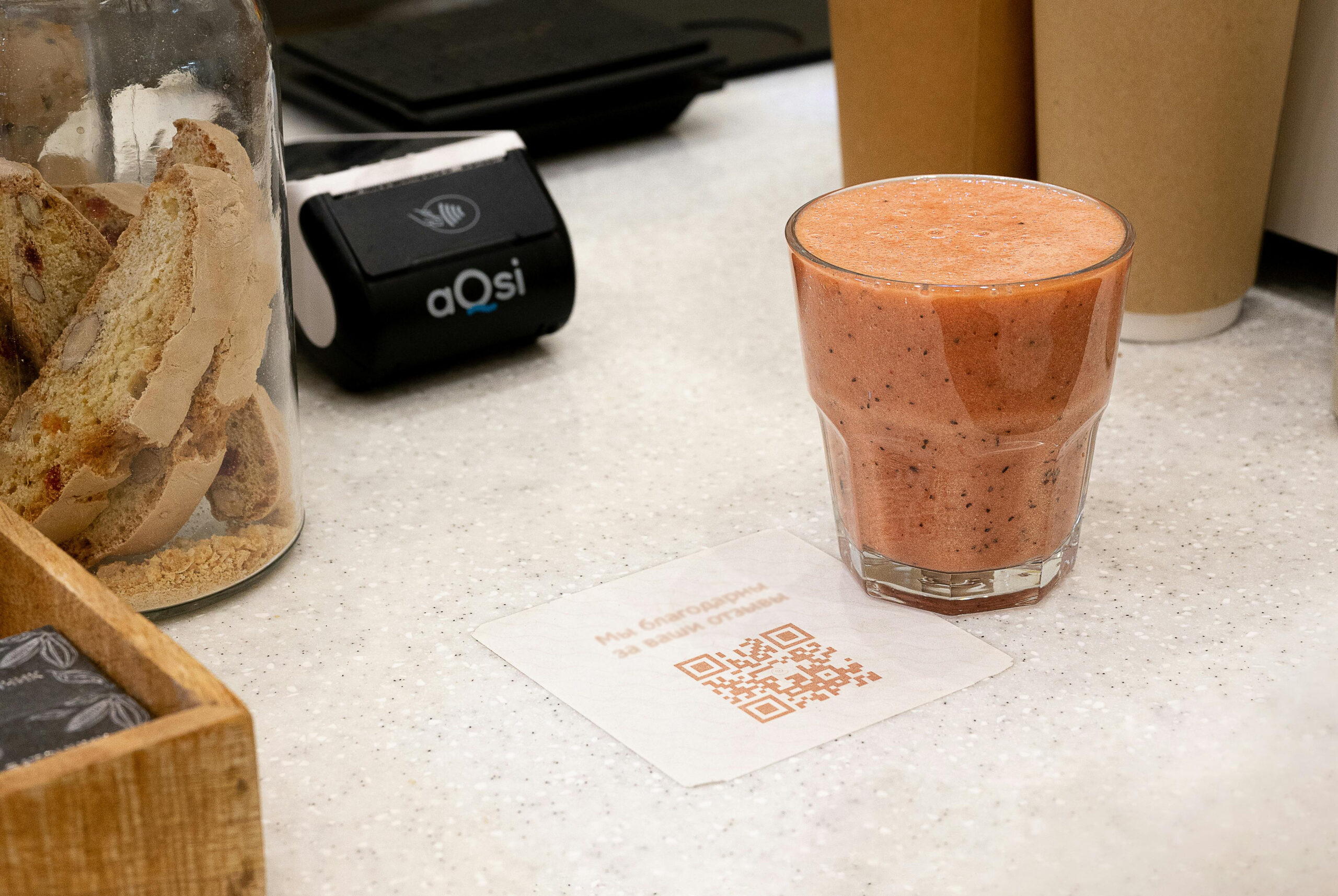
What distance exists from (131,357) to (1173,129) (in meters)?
0.54

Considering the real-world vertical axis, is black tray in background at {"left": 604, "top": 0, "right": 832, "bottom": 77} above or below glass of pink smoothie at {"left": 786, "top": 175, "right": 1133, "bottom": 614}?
below

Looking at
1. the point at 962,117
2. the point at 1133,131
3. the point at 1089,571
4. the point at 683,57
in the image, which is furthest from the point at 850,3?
the point at 1089,571

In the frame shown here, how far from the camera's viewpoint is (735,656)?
0.52 meters

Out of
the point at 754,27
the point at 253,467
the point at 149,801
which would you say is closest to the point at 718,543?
the point at 253,467

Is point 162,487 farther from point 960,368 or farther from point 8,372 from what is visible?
point 960,368

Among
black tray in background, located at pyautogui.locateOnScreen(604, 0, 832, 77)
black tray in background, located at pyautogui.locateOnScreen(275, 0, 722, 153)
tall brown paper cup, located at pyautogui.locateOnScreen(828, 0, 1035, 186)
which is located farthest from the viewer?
black tray in background, located at pyautogui.locateOnScreen(604, 0, 832, 77)

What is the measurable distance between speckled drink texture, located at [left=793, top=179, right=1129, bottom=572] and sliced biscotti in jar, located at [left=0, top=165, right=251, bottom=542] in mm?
225

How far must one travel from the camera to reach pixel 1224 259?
2.52ft

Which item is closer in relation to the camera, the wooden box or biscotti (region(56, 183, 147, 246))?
the wooden box

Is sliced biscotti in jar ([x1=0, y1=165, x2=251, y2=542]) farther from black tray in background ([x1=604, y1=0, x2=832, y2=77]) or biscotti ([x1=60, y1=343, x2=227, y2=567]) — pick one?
black tray in background ([x1=604, y1=0, x2=832, y2=77])

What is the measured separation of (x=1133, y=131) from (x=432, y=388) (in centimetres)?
41

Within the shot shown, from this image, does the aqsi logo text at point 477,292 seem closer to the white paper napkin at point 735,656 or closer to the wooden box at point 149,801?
the white paper napkin at point 735,656

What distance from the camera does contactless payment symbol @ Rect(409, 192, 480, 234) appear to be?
0.74 metres

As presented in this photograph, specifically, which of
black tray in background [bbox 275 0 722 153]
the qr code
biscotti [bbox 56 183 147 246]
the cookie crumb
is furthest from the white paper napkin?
black tray in background [bbox 275 0 722 153]
